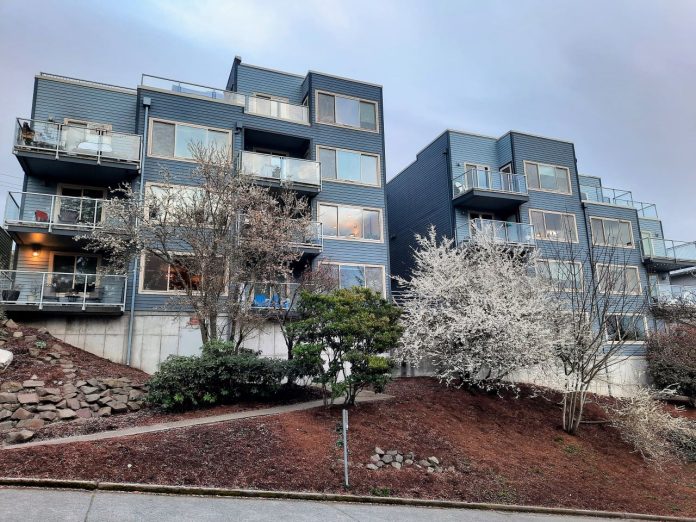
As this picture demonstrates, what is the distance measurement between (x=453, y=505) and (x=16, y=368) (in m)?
11.6

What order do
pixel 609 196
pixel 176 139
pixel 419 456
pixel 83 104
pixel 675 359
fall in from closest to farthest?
pixel 419 456
pixel 83 104
pixel 176 139
pixel 675 359
pixel 609 196

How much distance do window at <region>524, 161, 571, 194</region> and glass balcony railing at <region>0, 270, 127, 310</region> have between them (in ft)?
67.4

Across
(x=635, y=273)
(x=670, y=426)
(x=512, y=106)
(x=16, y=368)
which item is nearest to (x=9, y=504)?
(x=16, y=368)

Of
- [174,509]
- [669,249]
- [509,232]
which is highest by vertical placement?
[509,232]

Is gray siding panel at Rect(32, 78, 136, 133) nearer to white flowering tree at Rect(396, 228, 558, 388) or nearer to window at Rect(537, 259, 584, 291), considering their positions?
white flowering tree at Rect(396, 228, 558, 388)

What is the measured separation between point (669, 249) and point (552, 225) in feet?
26.6

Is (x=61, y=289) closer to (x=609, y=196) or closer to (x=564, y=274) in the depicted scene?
(x=564, y=274)

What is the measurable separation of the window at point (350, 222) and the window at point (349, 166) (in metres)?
1.48

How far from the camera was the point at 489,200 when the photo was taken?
79.9 feet

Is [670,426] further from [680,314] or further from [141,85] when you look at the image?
[141,85]

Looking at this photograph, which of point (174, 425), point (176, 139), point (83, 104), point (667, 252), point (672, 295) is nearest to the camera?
point (174, 425)

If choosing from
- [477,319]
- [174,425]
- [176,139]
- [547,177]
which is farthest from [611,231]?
[174,425]

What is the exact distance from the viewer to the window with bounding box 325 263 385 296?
20969 mm

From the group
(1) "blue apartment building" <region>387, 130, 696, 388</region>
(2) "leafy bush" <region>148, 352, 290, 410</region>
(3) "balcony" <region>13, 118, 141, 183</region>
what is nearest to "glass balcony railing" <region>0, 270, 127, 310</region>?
(3) "balcony" <region>13, 118, 141, 183</region>
